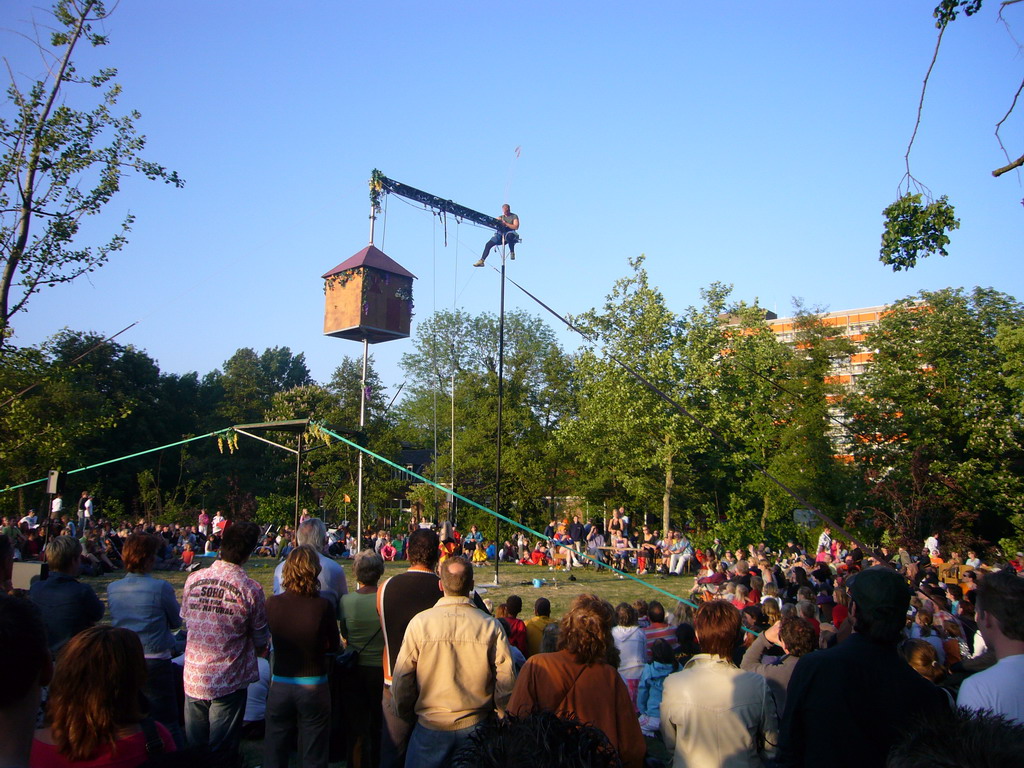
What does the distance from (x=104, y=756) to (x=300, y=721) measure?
2480 millimetres

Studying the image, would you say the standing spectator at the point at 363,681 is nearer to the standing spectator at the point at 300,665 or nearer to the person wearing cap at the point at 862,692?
the standing spectator at the point at 300,665

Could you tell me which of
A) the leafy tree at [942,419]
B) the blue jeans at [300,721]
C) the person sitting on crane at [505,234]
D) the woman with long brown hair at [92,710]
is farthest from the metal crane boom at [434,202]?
the leafy tree at [942,419]

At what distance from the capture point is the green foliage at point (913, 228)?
262 inches

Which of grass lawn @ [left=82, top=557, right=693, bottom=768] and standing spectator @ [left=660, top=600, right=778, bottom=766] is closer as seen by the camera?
standing spectator @ [left=660, top=600, right=778, bottom=766]

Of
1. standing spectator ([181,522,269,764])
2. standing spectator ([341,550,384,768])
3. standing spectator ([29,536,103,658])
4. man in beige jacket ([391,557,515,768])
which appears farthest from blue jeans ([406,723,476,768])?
standing spectator ([29,536,103,658])

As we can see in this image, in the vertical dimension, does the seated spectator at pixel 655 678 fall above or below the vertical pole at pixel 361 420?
below

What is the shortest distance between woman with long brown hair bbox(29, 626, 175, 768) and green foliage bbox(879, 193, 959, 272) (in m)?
6.84

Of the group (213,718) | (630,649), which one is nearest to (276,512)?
(630,649)

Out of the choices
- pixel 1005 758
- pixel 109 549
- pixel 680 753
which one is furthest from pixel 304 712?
pixel 109 549

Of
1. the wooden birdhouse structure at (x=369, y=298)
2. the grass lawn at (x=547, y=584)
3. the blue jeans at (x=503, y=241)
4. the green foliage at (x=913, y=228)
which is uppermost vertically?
the blue jeans at (x=503, y=241)

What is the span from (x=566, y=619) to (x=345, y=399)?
52.0 m

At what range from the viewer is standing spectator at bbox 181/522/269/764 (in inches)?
177

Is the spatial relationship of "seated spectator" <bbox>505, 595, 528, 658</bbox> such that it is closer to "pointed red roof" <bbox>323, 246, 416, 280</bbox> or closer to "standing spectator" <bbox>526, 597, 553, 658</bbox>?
"standing spectator" <bbox>526, 597, 553, 658</bbox>

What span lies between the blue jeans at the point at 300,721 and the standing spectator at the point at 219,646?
210 mm
